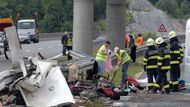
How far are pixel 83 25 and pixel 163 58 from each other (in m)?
14.4

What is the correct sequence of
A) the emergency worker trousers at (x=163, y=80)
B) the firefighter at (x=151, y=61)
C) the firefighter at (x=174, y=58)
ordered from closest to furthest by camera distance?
the emergency worker trousers at (x=163, y=80)
the firefighter at (x=151, y=61)
the firefighter at (x=174, y=58)

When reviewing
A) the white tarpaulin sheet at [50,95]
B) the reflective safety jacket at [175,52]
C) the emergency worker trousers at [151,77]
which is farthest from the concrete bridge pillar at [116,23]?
the white tarpaulin sheet at [50,95]

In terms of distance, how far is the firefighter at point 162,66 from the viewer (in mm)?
18312

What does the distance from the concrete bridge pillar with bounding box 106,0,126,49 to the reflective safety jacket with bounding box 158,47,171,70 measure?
18673mm

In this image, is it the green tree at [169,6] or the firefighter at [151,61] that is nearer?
the firefighter at [151,61]

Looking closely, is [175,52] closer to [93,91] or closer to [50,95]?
[93,91]

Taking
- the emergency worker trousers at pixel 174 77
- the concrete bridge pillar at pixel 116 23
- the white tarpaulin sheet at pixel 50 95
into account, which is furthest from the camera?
the concrete bridge pillar at pixel 116 23

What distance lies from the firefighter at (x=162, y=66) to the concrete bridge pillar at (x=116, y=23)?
1840cm

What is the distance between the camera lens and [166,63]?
1839 cm

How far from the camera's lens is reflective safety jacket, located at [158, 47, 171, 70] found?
59.9 ft

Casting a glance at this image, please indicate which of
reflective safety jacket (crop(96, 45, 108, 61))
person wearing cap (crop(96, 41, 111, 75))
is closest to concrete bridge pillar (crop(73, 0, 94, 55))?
person wearing cap (crop(96, 41, 111, 75))

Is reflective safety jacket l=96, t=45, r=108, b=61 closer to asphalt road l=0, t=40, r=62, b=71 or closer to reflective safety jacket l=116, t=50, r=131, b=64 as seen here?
reflective safety jacket l=116, t=50, r=131, b=64

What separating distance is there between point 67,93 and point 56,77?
65 centimetres

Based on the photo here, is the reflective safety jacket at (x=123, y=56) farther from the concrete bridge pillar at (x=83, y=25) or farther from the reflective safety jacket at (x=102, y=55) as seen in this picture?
the concrete bridge pillar at (x=83, y=25)
